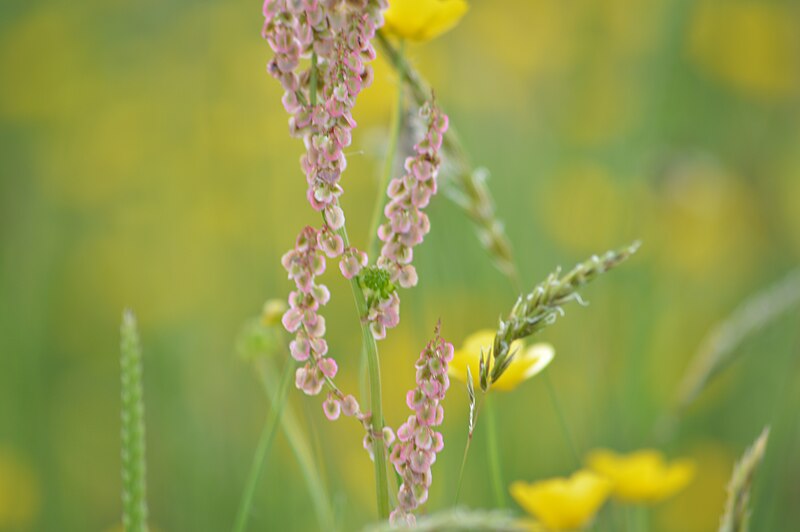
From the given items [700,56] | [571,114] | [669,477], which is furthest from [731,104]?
[669,477]

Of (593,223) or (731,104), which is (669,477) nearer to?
(593,223)

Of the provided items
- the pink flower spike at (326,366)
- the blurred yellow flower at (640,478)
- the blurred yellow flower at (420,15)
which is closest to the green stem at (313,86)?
the pink flower spike at (326,366)

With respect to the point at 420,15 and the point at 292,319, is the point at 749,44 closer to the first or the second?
the point at 420,15

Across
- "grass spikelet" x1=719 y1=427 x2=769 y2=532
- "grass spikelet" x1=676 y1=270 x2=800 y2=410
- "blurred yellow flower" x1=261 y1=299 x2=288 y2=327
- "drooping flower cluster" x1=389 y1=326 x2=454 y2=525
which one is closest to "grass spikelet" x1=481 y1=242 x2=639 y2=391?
"drooping flower cluster" x1=389 y1=326 x2=454 y2=525

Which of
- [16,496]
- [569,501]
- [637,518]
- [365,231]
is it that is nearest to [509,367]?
[569,501]

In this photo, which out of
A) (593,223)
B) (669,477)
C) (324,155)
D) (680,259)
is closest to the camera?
(324,155)

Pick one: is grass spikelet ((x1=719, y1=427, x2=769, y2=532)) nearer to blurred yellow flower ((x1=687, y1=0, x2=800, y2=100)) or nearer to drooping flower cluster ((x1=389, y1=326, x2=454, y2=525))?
drooping flower cluster ((x1=389, y1=326, x2=454, y2=525))
